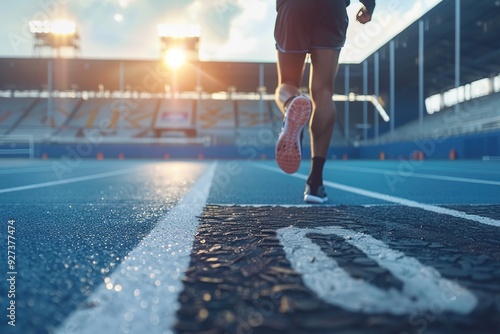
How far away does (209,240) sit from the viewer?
806mm

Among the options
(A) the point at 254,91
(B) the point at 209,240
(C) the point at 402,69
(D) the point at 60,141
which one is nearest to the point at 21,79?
(D) the point at 60,141

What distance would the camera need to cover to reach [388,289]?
1.61 ft

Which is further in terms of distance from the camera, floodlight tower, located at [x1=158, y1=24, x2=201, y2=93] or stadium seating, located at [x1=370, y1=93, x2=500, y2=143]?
floodlight tower, located at [x1=158, y1=24, x2=201, y2=93]

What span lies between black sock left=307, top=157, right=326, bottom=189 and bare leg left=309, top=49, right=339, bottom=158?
0.03 metres

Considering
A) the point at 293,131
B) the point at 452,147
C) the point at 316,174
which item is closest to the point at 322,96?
the point at 293,131

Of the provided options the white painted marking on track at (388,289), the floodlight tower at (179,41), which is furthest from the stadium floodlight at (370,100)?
the white painted marking on track at (388,289)

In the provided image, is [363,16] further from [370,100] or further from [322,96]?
[370,100]

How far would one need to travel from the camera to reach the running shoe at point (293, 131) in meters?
1.70

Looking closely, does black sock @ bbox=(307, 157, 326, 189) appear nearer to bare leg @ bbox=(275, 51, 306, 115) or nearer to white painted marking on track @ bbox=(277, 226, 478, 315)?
bare leg @ bbox=(275, 51, 306, 115)

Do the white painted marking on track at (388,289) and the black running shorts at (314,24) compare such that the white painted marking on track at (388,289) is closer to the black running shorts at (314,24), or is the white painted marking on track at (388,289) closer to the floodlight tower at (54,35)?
the black running shorts at (314,24)

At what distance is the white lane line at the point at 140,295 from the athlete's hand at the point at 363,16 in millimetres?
1507

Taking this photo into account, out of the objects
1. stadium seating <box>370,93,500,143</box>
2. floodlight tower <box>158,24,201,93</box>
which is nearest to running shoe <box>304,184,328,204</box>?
stadium seating <box>370,93,500,143</box>

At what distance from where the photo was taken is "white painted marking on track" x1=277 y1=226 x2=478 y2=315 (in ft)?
1.44

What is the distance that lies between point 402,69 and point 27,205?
71.1ft
